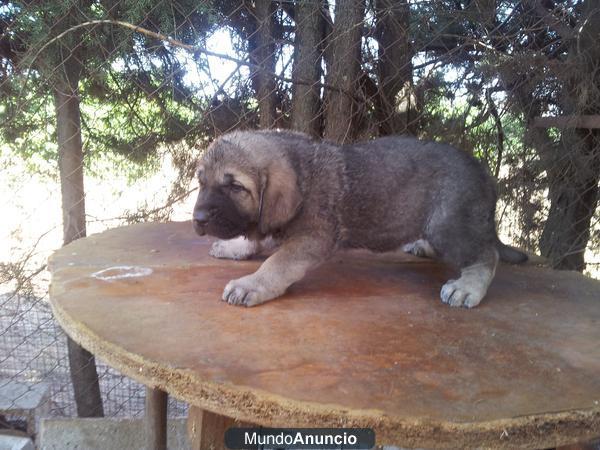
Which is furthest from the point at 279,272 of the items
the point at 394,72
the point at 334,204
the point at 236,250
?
the point at 394,72

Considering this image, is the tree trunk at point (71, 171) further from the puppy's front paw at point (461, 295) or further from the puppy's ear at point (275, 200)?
the puppy's front paw at point (461, 295)

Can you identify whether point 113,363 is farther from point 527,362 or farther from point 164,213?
point 164,213

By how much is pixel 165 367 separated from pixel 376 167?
1576 millimetres

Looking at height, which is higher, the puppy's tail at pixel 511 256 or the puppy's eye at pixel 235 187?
the puppy's eye at pixel 235 187

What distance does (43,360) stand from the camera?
4492mm

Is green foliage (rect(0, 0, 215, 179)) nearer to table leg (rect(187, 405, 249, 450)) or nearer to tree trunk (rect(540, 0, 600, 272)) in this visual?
table leg (rect(187, 405, 249, 450))

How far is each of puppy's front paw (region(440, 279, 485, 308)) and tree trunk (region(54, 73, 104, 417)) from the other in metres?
2.79

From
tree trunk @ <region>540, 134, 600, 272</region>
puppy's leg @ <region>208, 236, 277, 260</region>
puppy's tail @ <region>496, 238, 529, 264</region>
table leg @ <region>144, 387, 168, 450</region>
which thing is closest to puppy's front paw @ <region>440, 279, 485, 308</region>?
puppy's tail @ <region>496, 238, 529, 264</region>

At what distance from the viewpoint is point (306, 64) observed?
4.14 meters

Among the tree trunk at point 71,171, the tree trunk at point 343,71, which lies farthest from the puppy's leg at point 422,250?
the tree trunk at point 71,171

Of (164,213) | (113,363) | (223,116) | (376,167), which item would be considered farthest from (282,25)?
(113,363)

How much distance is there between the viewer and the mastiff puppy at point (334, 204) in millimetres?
2248

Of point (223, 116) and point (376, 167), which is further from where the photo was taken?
point (223, 116)

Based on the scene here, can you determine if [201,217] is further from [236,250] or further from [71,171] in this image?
[71,171]
